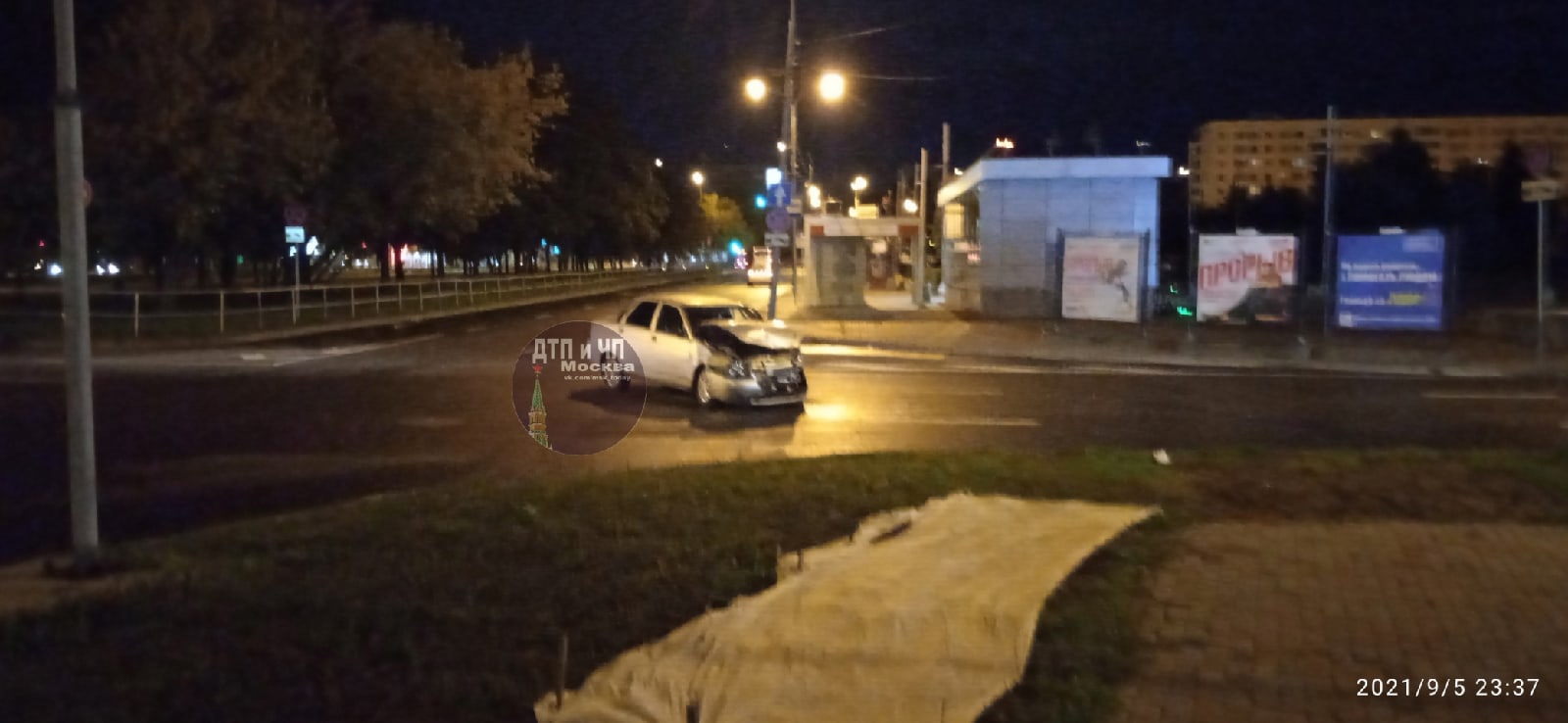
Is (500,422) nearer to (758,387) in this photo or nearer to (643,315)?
(758,387)

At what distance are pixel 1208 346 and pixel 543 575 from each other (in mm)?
23075

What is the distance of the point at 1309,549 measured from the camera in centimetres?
873

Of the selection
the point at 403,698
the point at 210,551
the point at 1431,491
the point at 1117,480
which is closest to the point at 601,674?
the point at 403,698

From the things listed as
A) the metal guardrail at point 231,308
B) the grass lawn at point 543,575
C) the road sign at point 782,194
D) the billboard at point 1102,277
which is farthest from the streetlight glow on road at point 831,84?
the grass lawn at point 543,575

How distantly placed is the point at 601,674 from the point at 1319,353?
24.2 metres

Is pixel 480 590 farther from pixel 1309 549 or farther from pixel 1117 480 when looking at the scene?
pixel 1117 480

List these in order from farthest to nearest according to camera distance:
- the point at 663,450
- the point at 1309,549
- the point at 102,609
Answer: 1. the point at 663,450
2. the point at 1309,549
3. the point at 102,609

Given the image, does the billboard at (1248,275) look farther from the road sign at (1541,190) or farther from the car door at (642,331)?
the car door at (642,331)

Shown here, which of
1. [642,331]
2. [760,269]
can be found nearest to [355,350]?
[642,331]

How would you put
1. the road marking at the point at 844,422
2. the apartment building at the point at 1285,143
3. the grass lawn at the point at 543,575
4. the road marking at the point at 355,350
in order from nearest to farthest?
the grass lawn at the point at 543,575 < the road marking at the point at 844,422 < the road marking at the point at 355,350 < the apartment building at the point at 1285,143

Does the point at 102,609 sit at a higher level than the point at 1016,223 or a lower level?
lower

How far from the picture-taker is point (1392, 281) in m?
30.9

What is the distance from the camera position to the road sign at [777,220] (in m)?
33.7
